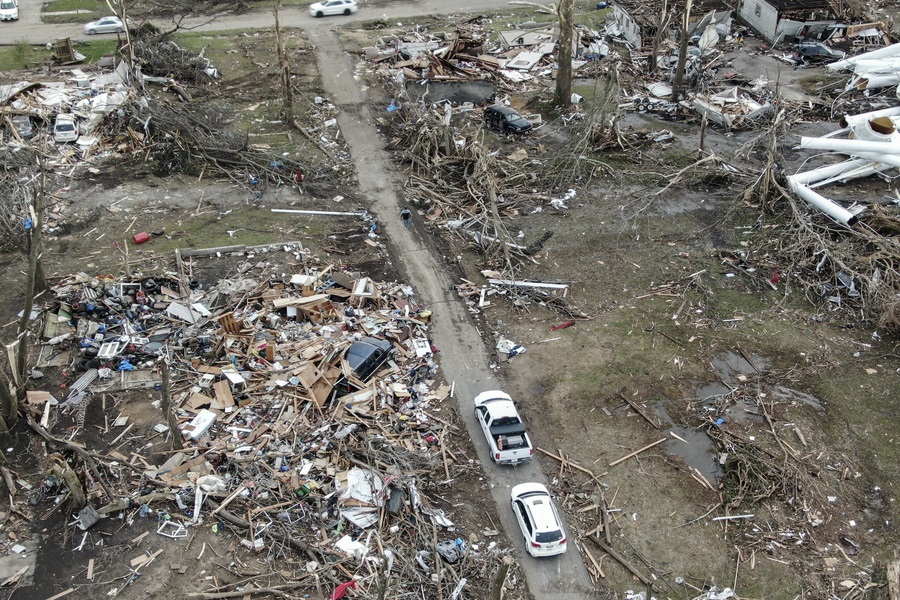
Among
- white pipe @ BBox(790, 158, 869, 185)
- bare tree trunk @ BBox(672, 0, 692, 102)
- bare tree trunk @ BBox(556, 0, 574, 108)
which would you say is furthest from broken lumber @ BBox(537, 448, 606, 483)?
bare tree trunk @ BBox(672, 0, 692, 102)

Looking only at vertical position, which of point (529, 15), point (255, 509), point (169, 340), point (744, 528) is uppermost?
point (529, 15)

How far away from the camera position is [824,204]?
22328mm

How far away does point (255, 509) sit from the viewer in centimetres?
1464

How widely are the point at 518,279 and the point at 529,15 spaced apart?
23.8 m

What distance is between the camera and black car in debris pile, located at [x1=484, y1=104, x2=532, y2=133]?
28203 millimetres

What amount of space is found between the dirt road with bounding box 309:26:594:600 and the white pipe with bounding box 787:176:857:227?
460 inches

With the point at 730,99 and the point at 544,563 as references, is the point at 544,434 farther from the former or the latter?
the point at 730,99

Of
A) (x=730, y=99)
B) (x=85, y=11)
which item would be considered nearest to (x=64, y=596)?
(x=730, y=99)

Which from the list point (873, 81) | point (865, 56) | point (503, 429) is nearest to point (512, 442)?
point (503, 429)

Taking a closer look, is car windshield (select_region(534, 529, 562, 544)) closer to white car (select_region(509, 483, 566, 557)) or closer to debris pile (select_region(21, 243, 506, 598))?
white car (select_region(509, 483, 566, 557))

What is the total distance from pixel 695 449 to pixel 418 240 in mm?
10771

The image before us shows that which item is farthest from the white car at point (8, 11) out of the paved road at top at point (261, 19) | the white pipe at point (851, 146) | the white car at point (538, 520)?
the white pipe at point (851, 146)

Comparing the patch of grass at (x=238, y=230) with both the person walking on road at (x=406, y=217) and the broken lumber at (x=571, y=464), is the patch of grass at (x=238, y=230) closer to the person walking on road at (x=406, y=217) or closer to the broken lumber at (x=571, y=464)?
the person walking on road at (x=406, y=217)

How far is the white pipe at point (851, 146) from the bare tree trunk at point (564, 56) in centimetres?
940
